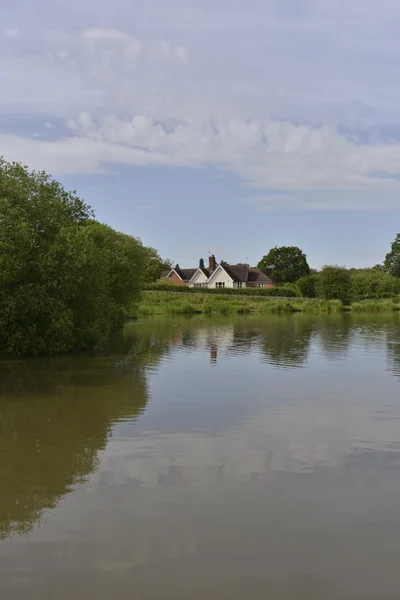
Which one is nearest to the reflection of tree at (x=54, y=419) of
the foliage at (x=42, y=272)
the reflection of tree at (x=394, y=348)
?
the foliage at (x=42, y=272)

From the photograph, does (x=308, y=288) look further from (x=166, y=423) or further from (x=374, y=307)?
(x=166, y=423)

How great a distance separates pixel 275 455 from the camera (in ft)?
37.3

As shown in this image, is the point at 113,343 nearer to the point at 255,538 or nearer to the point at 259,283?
the point at 255,538

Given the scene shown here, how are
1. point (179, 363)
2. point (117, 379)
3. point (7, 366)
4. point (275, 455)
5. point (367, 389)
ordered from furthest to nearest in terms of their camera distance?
point (179, 363) < point (7, 366) < point (117, 379) < point (367, 389) < point (275, 455)

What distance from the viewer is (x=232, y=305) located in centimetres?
7538

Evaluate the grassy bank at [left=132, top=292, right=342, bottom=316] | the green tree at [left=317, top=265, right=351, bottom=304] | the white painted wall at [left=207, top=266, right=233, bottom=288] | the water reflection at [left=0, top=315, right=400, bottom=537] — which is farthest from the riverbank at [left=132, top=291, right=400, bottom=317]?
the water reflection at [left=0, top=315, right=400, bottom=537]

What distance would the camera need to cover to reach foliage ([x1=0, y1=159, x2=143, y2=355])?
23703 millimetres

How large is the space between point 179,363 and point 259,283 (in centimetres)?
8535

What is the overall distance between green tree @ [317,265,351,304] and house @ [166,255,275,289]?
1935 cm

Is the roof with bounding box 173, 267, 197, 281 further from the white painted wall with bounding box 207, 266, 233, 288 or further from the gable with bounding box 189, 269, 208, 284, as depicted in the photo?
the white painted wall with bounding box 207, 266, 233, 288

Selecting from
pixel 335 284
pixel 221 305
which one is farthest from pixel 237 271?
pixel 221 305

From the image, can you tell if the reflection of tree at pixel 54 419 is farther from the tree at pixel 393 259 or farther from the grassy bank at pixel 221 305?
the tree at pixel 393 259

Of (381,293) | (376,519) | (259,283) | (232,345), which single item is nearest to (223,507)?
(376,519)

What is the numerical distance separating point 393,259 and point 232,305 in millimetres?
66446
